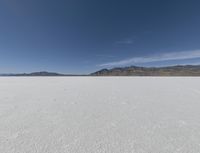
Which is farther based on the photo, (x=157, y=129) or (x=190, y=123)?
(x=190, y=123)

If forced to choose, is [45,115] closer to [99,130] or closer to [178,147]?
[99,130]

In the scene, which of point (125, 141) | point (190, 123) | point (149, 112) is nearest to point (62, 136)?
point (125, 141)

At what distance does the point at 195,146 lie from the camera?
1.49m

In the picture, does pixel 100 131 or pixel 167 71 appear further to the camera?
pixel 167 71

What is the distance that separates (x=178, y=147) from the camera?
4.86 ft

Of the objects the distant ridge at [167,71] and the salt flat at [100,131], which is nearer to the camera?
the salt flat at [100,131]

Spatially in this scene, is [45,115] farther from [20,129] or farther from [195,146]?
[195,146]

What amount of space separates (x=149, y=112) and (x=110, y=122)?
39.9 inches

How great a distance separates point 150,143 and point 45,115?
200cm

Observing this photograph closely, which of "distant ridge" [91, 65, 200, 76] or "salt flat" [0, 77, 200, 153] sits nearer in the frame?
"salt flat" [0, 77, 200, 153]

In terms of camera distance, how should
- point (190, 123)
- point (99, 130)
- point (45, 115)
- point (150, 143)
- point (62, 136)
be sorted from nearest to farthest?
point (150, 143)
point (62, 136)
point (99, 130)
point (190, 123)
point (45, 115)

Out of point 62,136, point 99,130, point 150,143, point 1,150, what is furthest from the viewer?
point 99,130

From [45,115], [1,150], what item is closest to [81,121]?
[45,115]

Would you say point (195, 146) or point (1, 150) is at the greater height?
point (1, 150)
